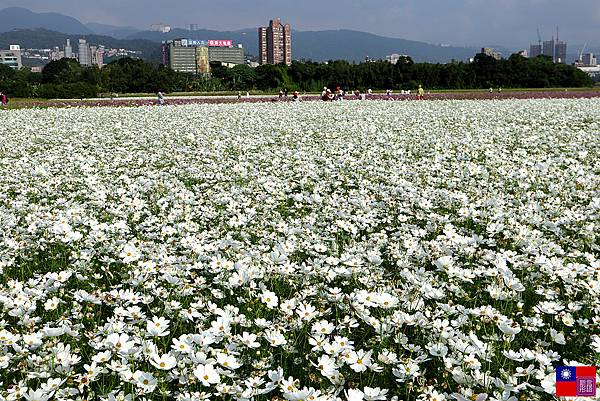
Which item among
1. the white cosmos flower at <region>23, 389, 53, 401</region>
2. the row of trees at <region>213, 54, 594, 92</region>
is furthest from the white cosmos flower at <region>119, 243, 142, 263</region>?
the row of trees at <region>213, 54, 594, 92</region>

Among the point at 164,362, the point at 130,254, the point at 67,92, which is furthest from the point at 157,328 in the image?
the point at 67,92

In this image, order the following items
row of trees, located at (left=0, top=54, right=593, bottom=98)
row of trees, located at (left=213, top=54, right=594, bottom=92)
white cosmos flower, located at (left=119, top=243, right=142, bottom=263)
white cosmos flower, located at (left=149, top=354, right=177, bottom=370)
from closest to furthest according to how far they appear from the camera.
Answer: white cosmos flower, located at (left=149, top=354, right=177, bottom=370)
white cosmos flower, located at (left=119, top=243, right=142, bottom=263)
row of trees, located at (left=0, top=54, right=593, bottom=98)
row of trees, located at (left=213, top=54, right=594, bottom=92)

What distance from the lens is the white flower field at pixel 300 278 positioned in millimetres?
2842

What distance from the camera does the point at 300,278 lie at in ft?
14.2

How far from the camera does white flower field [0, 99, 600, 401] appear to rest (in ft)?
9.32

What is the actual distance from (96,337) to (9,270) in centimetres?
227

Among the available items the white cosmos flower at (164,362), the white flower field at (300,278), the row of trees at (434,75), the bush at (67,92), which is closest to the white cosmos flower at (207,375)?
the white flower field at (300,278)

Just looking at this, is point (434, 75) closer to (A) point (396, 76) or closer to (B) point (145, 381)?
(A) point (396, 76)

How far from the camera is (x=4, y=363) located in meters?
2.86

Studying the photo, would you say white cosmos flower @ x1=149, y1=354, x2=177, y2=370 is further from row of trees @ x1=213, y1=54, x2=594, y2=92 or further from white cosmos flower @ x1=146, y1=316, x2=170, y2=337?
row of trees @ x1=213, y1=54, x2=594, y2=92

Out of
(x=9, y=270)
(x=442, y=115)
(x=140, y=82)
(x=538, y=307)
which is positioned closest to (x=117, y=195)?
(x=9, y=270)

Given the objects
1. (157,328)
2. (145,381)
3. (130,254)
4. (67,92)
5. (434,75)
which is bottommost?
(145,381)

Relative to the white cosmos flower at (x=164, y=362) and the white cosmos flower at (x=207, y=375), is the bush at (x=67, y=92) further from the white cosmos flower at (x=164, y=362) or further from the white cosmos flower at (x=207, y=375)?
the white cosmos flower at (x=207, y=375)

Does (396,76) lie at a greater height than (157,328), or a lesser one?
greater
